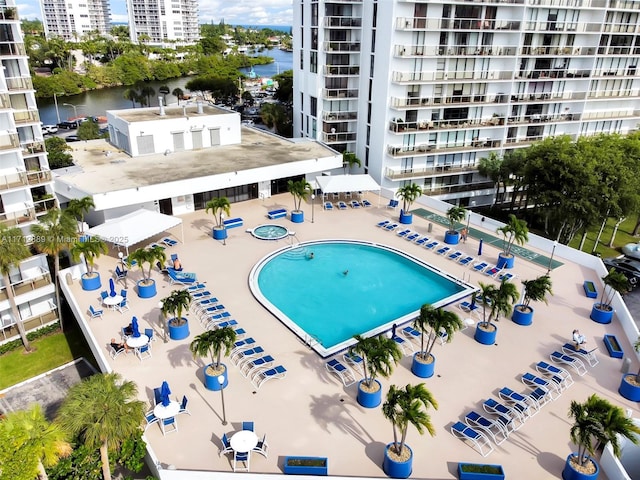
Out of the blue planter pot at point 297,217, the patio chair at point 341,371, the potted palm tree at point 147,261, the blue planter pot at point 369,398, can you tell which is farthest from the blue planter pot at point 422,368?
the blue planter pot at point 297,217

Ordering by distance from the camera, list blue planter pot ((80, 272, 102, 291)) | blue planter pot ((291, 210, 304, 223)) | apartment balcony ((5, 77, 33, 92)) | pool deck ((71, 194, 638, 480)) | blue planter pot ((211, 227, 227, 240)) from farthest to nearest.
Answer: blue planter pot ((291, 210, 304, 223)) → blue planter pot ((211, 227, 227, 240)) → apartment balcony ((5, 77, 33, 92)) → blue planter pot ((80, 272, 102, 291)) → pool deck ((71, 194, 638, 480))

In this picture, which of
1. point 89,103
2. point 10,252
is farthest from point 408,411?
point 89,103

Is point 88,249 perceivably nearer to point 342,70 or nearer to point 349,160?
point 349,160

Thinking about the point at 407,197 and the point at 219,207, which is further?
the point at 407,197

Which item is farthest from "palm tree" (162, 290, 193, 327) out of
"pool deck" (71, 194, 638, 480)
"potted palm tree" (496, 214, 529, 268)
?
"potted palm tree" (496, 214, 529, 268)

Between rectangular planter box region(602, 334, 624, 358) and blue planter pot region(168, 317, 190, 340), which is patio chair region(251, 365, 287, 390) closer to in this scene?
blue planter pot region(168, 317, 190, 340)

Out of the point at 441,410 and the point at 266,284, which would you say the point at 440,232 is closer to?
the point at 266,284
